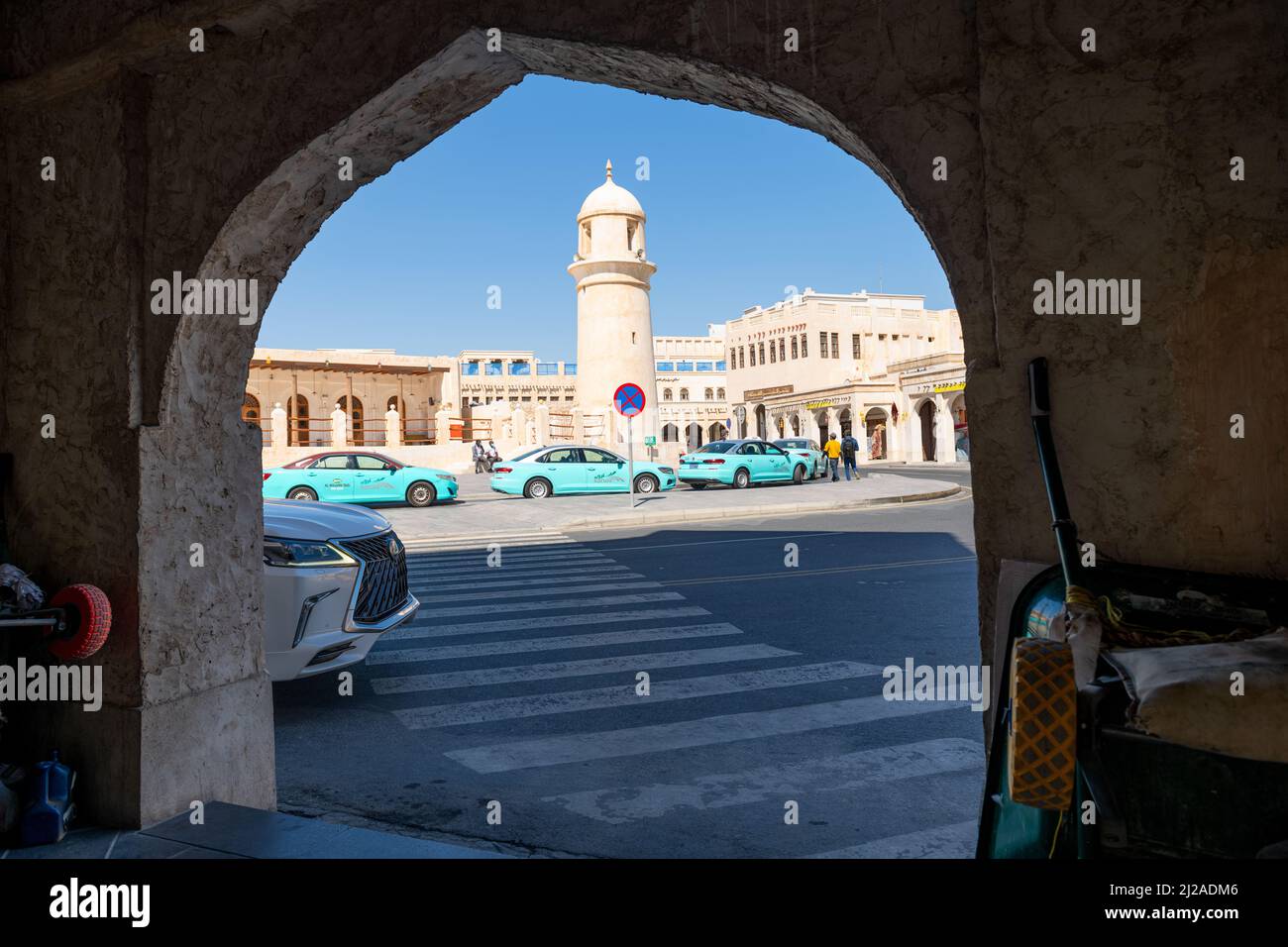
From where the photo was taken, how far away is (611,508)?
65.5 ft

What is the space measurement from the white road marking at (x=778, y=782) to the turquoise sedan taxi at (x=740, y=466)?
2385cm

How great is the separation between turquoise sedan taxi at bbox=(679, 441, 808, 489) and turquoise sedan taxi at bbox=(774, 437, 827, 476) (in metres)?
0.42

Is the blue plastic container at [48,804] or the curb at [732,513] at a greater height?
the curb at [732,513]

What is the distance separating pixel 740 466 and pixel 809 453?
353 cm

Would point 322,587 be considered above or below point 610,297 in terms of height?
below

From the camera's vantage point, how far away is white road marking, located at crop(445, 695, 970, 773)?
456 centimetres

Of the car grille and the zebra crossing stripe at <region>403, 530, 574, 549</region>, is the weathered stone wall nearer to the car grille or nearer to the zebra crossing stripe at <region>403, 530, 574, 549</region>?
the car grille

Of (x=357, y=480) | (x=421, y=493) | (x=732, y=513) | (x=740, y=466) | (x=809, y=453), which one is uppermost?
(x=809, y=453)

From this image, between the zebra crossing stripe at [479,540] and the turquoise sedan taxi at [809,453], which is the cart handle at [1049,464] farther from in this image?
the turquoise sedan taxi at [809,453]

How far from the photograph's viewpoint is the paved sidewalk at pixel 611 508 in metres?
17.0

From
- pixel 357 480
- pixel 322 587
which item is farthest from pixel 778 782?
pixel 357 480

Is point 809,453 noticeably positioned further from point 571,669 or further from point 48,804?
point 48,804

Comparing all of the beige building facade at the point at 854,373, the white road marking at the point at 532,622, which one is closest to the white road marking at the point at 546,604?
the white road marking at the point at 532,622
